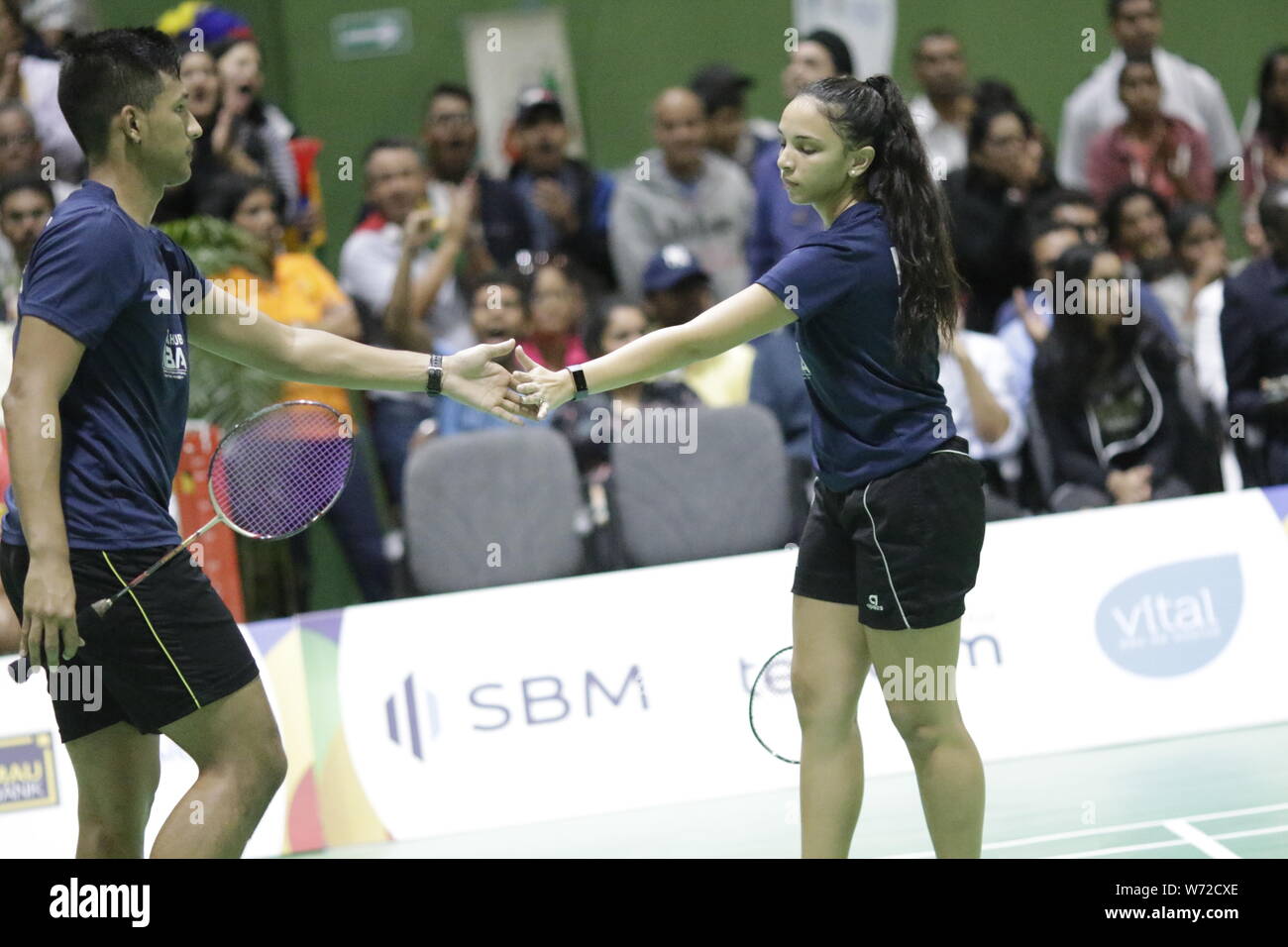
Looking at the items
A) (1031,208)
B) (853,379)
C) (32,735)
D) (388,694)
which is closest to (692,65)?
(1031,208)

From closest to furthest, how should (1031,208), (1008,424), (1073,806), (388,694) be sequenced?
(1073,806) < (388,694) < (1008,424) < (1031,208)

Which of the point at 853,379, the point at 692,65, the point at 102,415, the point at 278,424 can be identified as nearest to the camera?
the point at 102,415

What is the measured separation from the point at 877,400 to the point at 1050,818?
2.05m

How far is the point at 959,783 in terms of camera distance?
3.73m

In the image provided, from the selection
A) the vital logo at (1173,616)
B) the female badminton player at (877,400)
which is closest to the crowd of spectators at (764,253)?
the vital logo at (1173,616)

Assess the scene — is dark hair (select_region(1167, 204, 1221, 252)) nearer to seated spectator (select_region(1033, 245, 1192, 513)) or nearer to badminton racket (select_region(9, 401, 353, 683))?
seated spectator (select_region(1033, 245, 1192, 513))

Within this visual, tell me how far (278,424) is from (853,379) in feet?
4.51

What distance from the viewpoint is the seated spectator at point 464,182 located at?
7883 millimetres

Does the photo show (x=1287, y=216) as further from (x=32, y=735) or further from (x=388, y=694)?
(x=32, y=735)

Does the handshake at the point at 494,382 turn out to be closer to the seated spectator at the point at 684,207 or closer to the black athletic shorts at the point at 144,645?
the black athletic shorts at the point at 144,645

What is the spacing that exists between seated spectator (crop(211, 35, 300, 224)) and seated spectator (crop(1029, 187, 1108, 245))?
11.2ft

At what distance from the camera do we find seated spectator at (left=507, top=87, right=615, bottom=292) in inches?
313

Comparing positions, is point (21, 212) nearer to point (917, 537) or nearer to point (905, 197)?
point (905, 197)

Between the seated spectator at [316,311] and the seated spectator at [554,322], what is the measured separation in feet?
2.52
